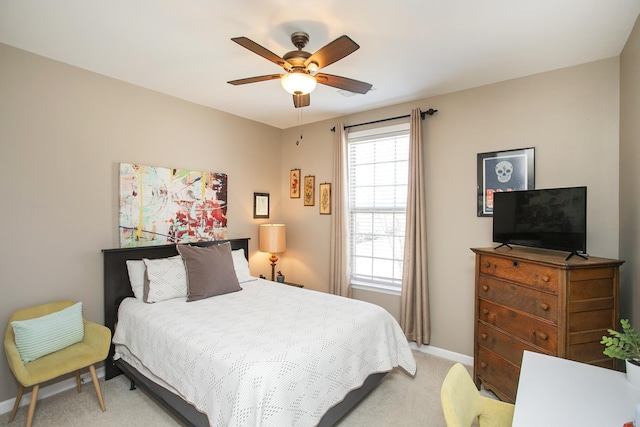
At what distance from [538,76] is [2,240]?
15.2 feet

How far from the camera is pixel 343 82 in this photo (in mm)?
2275

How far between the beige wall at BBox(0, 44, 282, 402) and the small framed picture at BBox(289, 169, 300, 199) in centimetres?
161

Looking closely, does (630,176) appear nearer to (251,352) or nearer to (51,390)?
(251,352)

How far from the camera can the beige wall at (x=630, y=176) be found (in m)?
2.01

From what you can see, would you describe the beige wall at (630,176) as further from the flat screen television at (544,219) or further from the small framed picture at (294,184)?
the small framed picture at (294,184)

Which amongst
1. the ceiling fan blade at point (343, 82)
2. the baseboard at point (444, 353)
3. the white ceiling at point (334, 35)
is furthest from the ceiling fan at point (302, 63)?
the baseboard at point (444, 353)

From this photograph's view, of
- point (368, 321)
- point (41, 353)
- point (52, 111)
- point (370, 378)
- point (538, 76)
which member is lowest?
point (370, 378)

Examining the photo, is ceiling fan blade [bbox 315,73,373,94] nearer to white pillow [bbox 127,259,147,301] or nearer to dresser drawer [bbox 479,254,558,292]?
dresser drawer [bbox 479,254,558,292]

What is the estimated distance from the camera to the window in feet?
11.9

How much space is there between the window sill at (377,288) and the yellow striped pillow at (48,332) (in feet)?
9.26

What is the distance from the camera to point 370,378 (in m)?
2.43

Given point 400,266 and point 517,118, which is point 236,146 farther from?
point 517,118

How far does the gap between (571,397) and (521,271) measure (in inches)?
49.8

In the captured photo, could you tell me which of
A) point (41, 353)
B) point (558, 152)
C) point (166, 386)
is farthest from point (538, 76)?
point (41, 353)
